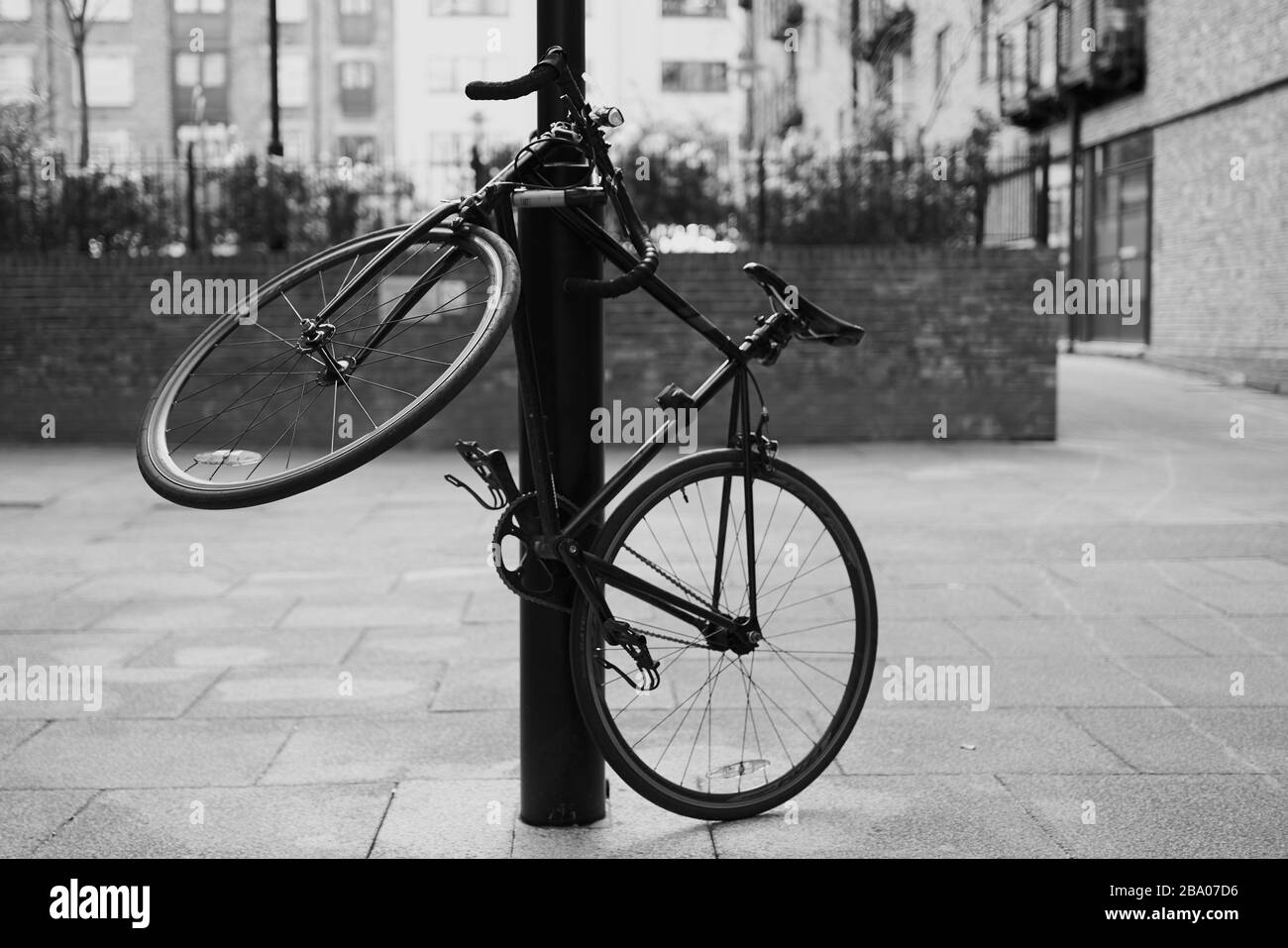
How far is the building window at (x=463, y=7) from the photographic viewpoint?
178 ft

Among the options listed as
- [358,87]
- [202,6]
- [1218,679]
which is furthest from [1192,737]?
[358,87]

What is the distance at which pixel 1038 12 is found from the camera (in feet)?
82.7

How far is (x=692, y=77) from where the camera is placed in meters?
57.1

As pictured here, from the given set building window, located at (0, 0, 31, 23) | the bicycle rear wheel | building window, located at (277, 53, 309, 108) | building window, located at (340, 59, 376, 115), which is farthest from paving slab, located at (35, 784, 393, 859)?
building window, located at (340, 59, 376, 115)

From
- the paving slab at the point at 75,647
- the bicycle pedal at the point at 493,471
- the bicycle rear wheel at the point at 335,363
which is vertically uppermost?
the bicycle rear wheel at the point at 335,363

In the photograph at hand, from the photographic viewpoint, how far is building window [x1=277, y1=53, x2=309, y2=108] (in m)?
51.1

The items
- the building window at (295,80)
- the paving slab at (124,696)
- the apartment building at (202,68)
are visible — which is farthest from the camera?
the building window at (295,80)

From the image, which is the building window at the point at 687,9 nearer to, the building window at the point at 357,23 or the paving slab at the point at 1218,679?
the building window at the point at 357,23

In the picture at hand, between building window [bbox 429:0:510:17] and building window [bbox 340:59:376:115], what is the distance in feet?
12.6

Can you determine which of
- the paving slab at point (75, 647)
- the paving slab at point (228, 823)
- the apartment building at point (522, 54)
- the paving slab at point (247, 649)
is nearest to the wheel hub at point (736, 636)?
the paving slab at point (228, 823)

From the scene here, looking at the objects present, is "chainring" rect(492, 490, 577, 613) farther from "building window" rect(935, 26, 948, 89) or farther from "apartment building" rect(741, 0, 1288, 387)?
"building window" rect(935, 26, 948, 89)

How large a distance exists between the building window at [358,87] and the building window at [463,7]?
3844mm
